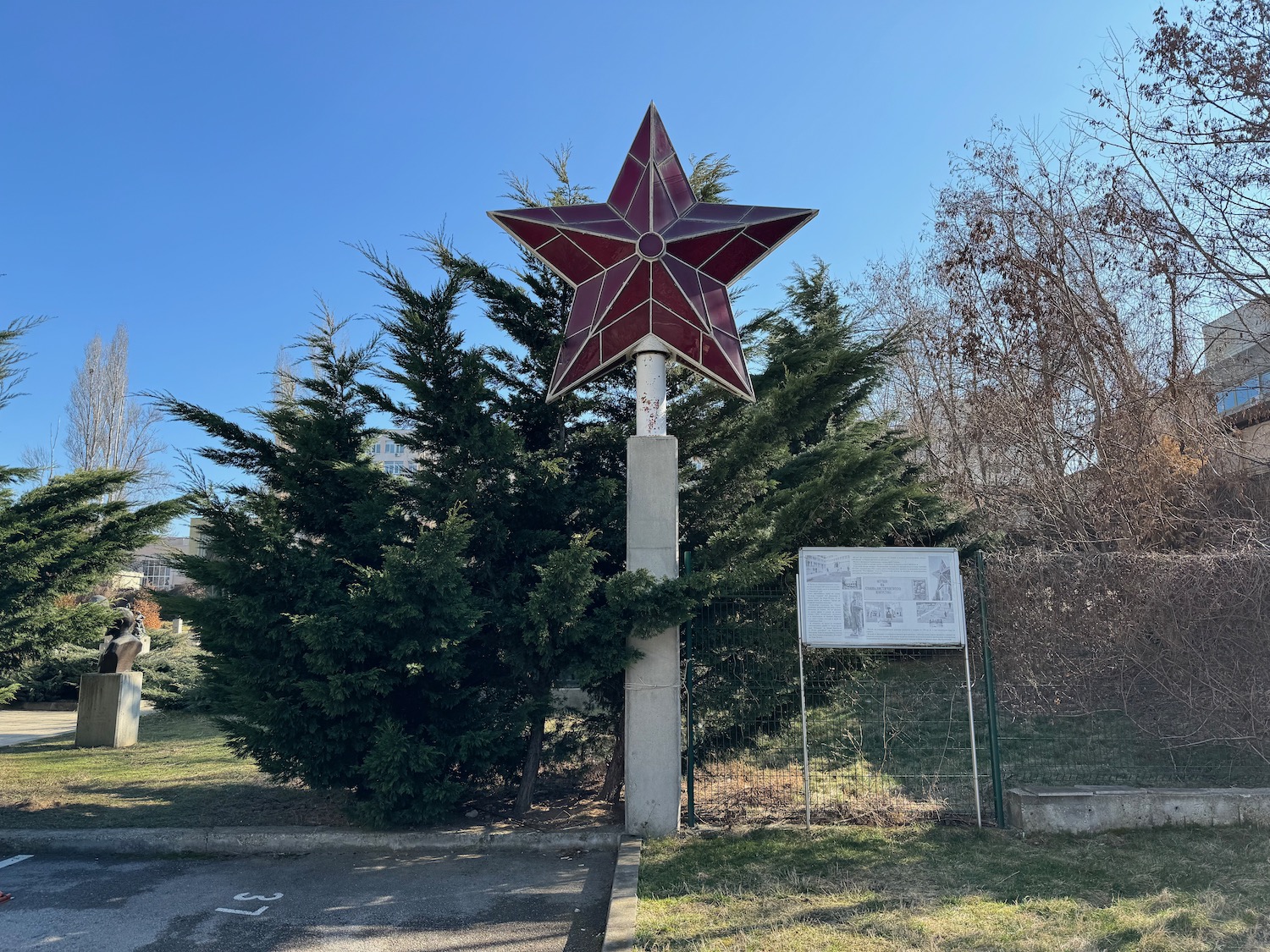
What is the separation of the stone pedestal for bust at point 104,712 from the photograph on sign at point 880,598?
11080 millimetres

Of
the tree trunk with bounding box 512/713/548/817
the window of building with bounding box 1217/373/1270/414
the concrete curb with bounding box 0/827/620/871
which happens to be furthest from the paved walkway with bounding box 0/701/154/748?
the window of building with bounding box 1217/373/1270/414

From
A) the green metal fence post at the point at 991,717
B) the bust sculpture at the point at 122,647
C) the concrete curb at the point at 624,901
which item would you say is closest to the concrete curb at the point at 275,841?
the concrete curb at the point at 624,901

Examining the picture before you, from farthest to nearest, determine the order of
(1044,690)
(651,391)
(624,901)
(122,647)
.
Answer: (122,647), (1044,690), (651,391), (624,901)

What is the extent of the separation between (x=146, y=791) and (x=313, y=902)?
180 inches

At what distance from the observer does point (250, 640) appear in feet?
22.9

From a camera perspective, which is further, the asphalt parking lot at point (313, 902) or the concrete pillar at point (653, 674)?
the concrete pillar at point (653, 674)

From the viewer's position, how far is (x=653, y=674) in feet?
23.7

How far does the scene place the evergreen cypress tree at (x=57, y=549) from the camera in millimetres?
10547

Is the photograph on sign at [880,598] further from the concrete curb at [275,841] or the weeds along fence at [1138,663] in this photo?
the concrete curb at [275,841]

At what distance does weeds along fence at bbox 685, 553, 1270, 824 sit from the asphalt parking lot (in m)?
1.85

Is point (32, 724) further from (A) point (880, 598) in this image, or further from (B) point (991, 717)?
(B) point (991, 717)

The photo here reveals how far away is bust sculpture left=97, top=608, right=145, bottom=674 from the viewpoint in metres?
13.2

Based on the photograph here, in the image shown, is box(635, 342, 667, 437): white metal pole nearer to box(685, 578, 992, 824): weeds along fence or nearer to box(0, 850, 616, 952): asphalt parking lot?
box(685, 578, 992, 824): weeds along fence

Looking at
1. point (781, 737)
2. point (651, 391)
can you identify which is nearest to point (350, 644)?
point (651, 391)
